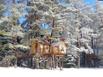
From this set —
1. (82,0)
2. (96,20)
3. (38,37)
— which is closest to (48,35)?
(38,37)

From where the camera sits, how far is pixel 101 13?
25969 mm

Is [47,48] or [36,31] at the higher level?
[36,31]

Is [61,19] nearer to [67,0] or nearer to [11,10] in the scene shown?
[67,0]

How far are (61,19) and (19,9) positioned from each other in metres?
3.14

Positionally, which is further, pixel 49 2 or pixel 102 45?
pixel 102 45
